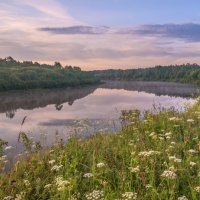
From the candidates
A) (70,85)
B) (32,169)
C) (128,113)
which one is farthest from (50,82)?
(32,169)

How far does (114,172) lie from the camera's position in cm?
911

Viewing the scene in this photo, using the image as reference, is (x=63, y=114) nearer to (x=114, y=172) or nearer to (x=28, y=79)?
(x=114, y=172)

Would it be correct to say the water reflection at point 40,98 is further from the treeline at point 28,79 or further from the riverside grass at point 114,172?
the riverside grass at point 114,172

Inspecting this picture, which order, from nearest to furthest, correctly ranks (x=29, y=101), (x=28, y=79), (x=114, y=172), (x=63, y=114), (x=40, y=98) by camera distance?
1. (x=114, y=172)
2. (x=63, y=114)
3. (x=29, y=101)
4. (x=40, y=98)
5. (x=28, y=79)

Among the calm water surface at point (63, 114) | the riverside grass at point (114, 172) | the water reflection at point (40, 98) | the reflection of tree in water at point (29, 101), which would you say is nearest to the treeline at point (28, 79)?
the water reflection at point (40, 98)

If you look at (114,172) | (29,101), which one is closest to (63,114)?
(29,101)

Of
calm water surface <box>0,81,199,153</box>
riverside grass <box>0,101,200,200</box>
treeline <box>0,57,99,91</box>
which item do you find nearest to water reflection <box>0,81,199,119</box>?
calm water surface <box>0,81,199,153</box>

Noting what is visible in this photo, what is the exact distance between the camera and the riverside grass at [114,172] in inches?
289

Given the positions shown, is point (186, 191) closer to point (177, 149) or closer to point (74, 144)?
point (177, 149)

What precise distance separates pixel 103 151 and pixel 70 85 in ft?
333

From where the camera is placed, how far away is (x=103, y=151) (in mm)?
10750

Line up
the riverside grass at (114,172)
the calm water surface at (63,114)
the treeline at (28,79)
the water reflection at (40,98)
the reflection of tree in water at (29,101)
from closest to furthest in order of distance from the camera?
1. the riverside grass at (114,172)
2. the calm water surface at (63,114)
3. the reflection of tree in water at (29,101)
4. the water reflection at (40,98)
5. the treeline at (28,79)

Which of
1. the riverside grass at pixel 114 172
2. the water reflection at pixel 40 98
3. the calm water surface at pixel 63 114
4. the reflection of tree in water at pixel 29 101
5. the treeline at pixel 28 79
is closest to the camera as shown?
the riverside grass at pixel 114 172

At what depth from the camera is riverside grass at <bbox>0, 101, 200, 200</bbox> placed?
24.1ft
